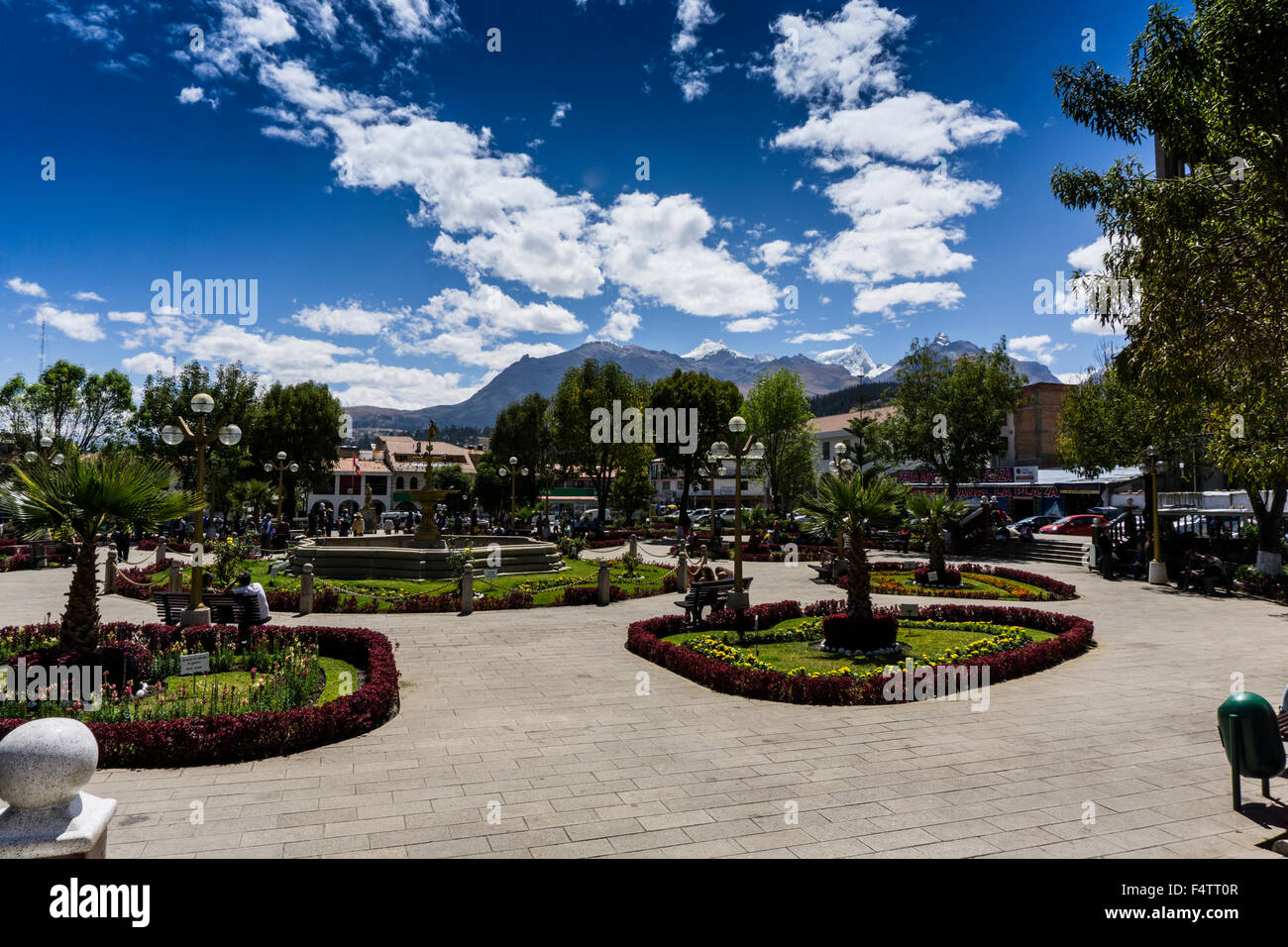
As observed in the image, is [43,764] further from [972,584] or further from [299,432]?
[299,432]

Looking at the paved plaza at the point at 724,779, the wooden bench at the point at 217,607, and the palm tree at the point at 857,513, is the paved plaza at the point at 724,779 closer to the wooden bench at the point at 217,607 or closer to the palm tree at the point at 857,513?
the palm tree at the point at 857,513

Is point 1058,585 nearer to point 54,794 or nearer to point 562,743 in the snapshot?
point 562,743

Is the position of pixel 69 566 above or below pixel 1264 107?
below

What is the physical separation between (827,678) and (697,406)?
4050cm

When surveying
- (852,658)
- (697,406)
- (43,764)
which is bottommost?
(852,658)

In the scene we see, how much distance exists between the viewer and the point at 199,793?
5.74 metres

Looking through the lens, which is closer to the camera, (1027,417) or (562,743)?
(562,743)

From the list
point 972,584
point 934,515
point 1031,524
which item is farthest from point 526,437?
point 972,584

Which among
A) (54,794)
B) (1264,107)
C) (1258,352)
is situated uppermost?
(1264,107)

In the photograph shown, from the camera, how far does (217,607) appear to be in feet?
40.0

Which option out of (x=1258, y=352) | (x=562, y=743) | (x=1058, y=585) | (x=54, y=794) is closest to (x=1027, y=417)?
(x=1058, y=585)

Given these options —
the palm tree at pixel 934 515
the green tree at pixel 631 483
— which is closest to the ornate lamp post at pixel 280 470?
the green tree at pixel 631 483

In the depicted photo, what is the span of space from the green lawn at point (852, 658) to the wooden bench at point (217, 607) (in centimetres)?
667
